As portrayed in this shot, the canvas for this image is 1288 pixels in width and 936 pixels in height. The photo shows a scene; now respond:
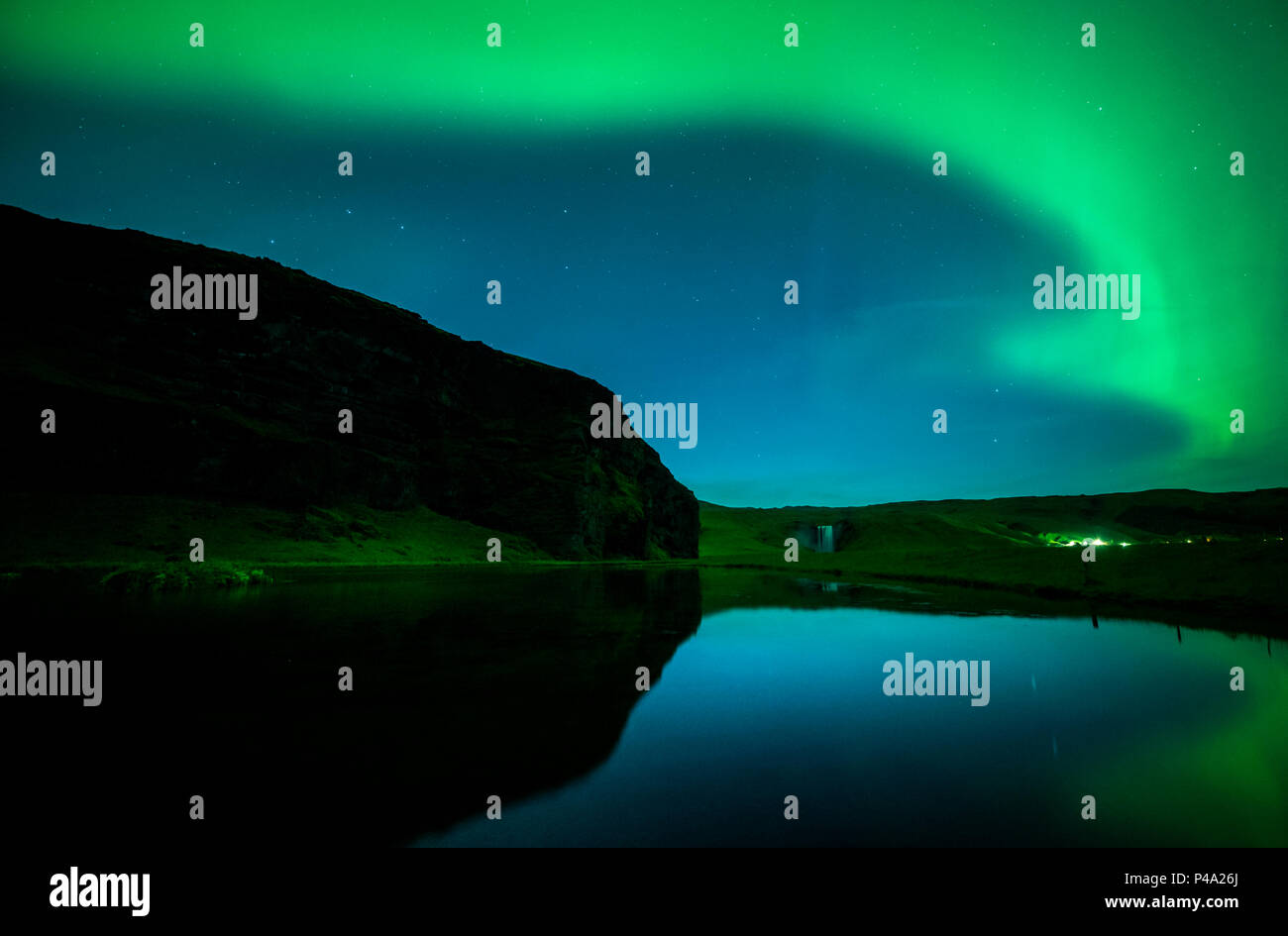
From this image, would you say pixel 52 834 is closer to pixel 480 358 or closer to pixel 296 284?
pixel 296 284

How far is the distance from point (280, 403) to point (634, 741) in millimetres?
74373

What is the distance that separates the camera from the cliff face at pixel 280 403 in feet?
172

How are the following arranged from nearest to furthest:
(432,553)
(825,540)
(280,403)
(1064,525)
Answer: (432,553), (280,403), (825,540), (1064,525)

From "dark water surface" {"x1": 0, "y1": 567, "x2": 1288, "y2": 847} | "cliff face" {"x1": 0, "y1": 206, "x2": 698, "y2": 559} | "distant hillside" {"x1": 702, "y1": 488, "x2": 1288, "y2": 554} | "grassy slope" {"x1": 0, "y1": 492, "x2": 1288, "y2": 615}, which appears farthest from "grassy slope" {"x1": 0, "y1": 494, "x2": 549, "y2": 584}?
"distant hillside" {"x1": 702, "y1": 488, "x2": 1288, "y2": 554}

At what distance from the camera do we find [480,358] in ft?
297

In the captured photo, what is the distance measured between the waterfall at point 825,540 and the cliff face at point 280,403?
159 feet

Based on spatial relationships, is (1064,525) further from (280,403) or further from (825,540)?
(280,403)

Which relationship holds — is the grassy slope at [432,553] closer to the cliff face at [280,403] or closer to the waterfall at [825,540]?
the cliff face at [280,403]

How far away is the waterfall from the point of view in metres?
122

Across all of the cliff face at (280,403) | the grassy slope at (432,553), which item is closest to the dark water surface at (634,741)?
the grassy slope at (432,553)

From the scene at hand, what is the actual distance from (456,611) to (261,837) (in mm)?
15382

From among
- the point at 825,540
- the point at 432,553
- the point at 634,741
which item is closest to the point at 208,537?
the point at 432,553

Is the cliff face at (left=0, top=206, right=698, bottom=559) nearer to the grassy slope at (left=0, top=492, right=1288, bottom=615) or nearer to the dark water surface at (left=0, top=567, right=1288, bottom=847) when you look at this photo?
the grassy slope at (left=0, top=492, right=1288, bottom=615)

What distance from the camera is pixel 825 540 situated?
12594 centimetres
